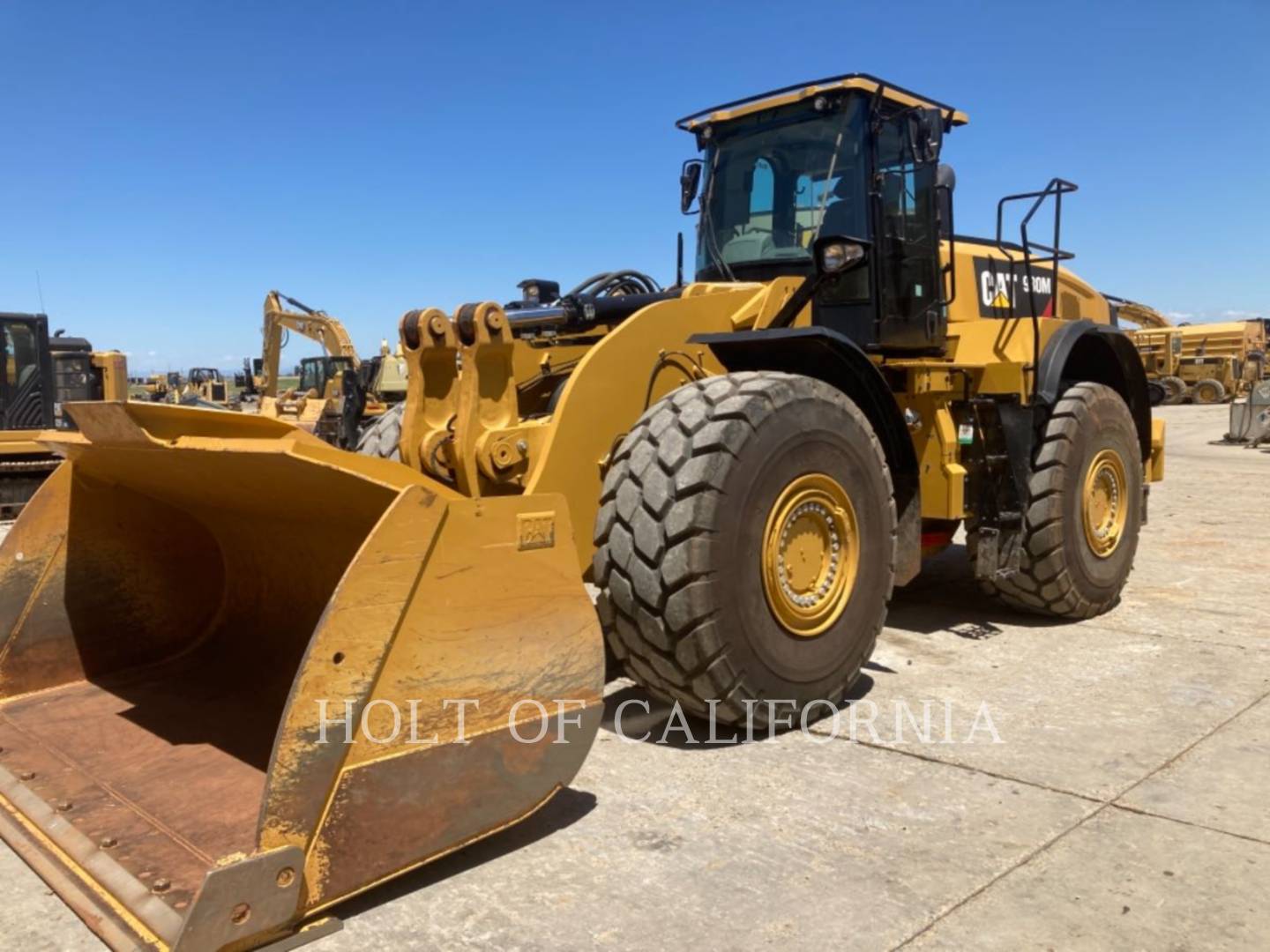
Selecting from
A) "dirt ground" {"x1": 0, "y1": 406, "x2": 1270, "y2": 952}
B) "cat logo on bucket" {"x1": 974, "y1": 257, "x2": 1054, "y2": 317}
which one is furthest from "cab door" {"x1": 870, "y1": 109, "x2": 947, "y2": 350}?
"dirt ground" {"x1": 0, "y1": 406, "x2": 1270, "y2": 952}

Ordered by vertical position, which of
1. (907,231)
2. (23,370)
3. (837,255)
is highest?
Answer: (907,231)

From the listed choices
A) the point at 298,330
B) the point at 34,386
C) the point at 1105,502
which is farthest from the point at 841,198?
the point at 298,330

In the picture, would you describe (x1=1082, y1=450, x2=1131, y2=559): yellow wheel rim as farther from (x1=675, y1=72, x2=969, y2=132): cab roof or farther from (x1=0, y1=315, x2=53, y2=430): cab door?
(x1=0, y1=315, x2=53, y2=430): cab door

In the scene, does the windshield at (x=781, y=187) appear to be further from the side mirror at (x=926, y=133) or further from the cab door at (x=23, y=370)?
the cab door at (x=23, y=370)

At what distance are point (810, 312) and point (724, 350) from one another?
0.81m

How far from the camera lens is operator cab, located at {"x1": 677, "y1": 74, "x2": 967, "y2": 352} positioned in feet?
17.4

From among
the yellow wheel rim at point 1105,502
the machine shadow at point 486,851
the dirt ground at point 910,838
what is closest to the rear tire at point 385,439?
the dirt ground at point 910,838

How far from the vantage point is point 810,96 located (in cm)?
536

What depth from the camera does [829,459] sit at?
4.12 metres

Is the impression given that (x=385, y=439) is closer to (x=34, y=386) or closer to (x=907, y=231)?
A: (x=907, y=231)

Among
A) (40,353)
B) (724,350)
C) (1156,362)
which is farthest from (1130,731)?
(1156,362)

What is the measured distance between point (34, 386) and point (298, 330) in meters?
10.9

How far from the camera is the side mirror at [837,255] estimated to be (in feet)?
15.4

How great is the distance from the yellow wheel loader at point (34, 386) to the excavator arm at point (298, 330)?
813 cm
